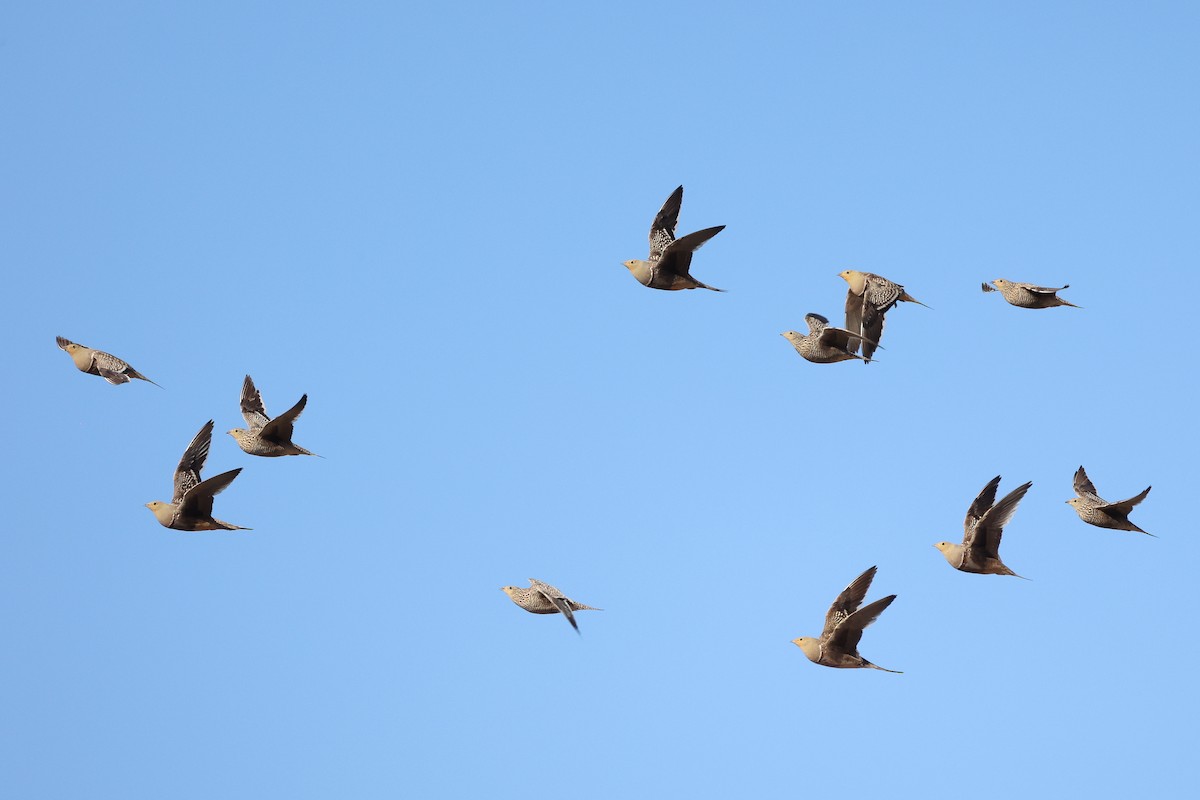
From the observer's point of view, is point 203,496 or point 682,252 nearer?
point 203,496

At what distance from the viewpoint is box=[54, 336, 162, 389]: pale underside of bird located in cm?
4072

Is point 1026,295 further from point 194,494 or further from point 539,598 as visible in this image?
point 194,494

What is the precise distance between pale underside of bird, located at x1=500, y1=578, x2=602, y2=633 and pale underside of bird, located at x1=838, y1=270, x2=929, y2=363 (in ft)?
34.4

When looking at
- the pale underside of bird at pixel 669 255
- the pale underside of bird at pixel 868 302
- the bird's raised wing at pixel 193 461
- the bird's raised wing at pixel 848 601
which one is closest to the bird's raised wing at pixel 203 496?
the bird's raised wing at pixel 193 461

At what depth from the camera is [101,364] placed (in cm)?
4122

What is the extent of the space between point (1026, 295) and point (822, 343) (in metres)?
5.77

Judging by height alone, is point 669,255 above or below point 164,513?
above

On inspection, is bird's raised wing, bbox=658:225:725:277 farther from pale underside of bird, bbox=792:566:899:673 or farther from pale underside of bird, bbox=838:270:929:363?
pale underside of bird, bbox=792:566:899:673

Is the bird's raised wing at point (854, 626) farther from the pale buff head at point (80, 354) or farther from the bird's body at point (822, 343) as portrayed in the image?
the pale buff head at point (80, 354)

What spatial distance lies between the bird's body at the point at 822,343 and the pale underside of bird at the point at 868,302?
2.88 ft

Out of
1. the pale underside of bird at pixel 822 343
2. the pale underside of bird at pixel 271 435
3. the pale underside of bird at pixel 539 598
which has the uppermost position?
the pale underside of bird at pixel 822 343

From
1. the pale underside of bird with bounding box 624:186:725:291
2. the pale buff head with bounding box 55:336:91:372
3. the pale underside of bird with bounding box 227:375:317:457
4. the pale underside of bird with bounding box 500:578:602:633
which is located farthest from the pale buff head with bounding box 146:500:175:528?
the pale underside of bird with bounding box 624:186:725:291

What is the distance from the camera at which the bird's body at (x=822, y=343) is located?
1619 inches

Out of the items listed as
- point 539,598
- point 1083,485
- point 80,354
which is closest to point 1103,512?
point 1083,485
